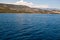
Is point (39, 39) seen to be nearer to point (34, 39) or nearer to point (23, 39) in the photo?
point (34, 39)

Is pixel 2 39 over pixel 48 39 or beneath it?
over

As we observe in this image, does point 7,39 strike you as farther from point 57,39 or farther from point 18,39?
point 57,39

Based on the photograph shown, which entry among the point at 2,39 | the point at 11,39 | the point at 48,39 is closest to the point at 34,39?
the point at 48,39

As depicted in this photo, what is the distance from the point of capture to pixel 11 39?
25844mm

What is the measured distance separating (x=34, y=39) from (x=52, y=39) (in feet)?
13.0

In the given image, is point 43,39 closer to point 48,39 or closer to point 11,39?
point 48,39

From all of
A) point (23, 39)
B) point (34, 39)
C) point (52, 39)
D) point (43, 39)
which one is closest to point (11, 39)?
point (23, 39)

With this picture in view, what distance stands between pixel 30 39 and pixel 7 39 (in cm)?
475

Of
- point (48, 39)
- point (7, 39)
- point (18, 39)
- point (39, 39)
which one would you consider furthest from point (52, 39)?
point (7, 39)

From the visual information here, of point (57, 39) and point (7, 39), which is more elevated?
point (7, 39)

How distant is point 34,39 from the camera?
1057 inches

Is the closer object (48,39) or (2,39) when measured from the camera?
(2,39)

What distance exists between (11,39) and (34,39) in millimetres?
4815

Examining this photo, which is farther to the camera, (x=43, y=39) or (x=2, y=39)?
(x=43, y=39)
